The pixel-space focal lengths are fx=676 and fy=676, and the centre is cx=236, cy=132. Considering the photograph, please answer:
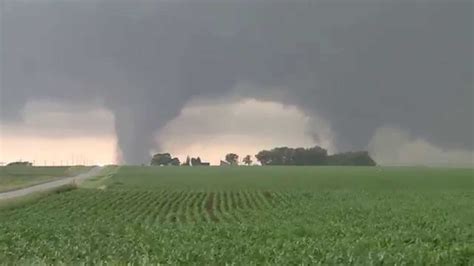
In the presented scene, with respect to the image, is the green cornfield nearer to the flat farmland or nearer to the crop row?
the crop row

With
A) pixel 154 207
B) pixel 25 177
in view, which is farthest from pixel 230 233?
pixel 25 177

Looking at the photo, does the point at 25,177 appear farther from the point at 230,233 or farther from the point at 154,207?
the point at 230,233

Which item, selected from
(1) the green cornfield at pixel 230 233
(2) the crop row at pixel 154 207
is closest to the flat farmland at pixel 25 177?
(2) the crop row at pixel 154 207

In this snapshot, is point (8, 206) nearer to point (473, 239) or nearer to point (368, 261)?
point (473, 239)

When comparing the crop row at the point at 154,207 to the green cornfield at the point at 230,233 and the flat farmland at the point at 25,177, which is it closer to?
the green cornfield at the point at 230,233

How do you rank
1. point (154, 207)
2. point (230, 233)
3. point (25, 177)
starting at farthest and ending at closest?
point (25, 177), point (154, 207), point (230, 233)

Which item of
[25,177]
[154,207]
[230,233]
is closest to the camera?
[230,233]

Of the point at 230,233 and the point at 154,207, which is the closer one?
the point at 230,233

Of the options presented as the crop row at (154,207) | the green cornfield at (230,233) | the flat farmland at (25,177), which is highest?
the flat farmland at (25,177)

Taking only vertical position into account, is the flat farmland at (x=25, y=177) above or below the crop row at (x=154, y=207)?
above

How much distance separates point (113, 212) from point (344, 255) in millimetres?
29075

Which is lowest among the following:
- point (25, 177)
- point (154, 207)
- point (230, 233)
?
point (230, 233)

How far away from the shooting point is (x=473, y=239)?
82.7 ft

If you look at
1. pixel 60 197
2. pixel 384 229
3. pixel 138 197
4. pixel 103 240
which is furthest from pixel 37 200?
pixel 384 229
